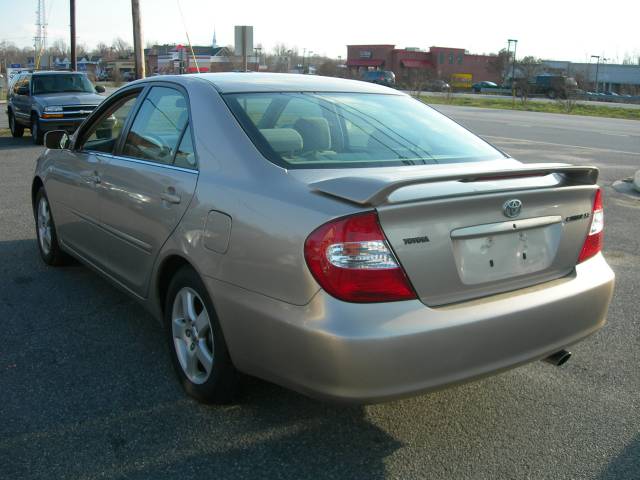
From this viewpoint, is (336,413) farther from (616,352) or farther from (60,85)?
(60,85)

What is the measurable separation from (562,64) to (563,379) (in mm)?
103229

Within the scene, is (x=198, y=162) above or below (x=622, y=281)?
above

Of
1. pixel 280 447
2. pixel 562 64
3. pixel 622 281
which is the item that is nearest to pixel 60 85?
pixel 622 281

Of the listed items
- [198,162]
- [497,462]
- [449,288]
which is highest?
[198,162]

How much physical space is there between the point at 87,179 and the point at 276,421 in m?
2.37

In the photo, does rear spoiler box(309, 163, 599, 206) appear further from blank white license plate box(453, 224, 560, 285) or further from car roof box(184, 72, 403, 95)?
car roof box(184, 72, 403, 95)

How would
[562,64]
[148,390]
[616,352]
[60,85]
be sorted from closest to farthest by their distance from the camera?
1. [148,390]
2. [616,352]
3. [60,85]
4. [562,64]

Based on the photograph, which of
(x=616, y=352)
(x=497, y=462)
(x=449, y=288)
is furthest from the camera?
(x=616, y=352)

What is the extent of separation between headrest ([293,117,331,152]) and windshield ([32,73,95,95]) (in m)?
15.7

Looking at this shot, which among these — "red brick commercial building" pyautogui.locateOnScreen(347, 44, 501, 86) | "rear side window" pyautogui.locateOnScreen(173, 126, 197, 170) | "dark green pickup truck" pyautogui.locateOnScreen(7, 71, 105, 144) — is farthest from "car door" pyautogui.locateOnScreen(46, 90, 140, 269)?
"red brick commercial building" pyautogui.locateOnScreen(347, 44, 501, 86)

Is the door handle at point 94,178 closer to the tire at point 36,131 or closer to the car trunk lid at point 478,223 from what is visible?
the car trunk lid at point 478,223

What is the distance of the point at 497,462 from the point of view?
9.91ft

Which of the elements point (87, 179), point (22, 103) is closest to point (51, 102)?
point (22, 103)

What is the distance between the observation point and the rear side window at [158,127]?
12.7 feet
